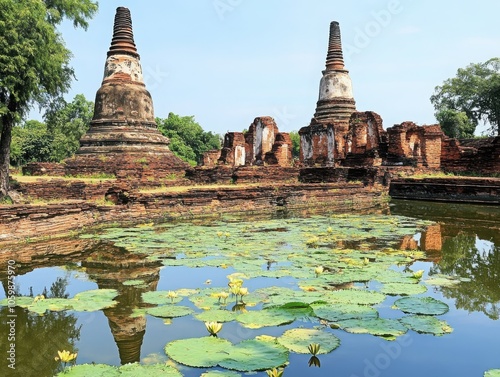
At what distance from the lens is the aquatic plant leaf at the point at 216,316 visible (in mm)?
3979

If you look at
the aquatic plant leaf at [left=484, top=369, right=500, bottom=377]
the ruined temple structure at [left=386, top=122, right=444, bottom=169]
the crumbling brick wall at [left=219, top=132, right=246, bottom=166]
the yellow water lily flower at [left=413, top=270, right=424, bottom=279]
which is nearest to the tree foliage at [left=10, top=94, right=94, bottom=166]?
the crumbling brick wall at [left=219, top=132, right=246, bottom=166]

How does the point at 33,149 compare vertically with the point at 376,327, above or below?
above

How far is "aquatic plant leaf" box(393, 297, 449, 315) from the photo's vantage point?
4180mm

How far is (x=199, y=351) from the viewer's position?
3.32m

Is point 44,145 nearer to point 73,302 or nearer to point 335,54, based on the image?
point 335,54

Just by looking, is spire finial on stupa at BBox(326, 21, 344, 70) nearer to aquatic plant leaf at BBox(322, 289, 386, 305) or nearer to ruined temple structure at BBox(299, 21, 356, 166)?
ruined temple structure at BBox(299, 21, 356, 166)

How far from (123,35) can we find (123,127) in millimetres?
3656

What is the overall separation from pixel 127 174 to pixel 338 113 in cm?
1430

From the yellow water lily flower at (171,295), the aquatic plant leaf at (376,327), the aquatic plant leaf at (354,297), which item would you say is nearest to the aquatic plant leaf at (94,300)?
the yellow water lily flower at (171,295)

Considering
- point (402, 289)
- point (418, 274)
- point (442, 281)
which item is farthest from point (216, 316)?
point (442, 281)

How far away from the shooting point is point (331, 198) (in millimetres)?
14906

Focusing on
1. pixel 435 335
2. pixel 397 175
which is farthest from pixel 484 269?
pixel 397 175

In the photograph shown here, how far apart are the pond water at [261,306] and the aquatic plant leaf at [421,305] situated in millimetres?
14

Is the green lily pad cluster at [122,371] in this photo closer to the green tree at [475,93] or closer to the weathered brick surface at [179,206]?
the weathered brick surface at [179,206]
